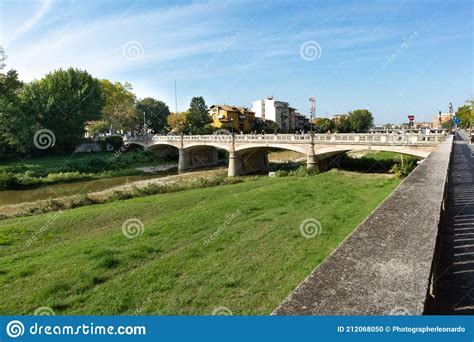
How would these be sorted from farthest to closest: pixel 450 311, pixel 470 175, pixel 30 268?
pixel 470 175 → pixel 30 268 → pixel 450 311

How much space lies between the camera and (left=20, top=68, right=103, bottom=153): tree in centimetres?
4959

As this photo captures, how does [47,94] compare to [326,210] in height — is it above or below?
above

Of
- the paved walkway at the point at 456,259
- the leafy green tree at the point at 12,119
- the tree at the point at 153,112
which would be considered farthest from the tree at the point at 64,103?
the paved walkway at the point at 456,259

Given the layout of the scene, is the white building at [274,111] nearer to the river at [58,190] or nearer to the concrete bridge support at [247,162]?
the concrete bridge support at [247,162]

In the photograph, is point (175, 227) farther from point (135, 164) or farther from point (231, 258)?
point (135, 164)

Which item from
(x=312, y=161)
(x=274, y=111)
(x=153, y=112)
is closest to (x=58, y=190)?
(x=312, y=161)

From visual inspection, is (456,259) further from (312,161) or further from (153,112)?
(153,112)

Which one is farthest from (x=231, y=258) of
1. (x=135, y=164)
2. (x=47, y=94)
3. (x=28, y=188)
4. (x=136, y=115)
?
(x=136, y=115)

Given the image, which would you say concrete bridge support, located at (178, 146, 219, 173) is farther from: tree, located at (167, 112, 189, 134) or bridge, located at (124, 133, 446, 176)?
tree, located at (167, 112, 189, 134)

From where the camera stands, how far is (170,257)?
11203 millimetres

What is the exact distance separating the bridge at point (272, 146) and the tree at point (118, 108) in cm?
1255

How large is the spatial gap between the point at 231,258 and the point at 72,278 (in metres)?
4.75

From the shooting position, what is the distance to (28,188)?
1389 inches

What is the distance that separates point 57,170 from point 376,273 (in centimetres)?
4583
